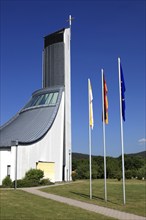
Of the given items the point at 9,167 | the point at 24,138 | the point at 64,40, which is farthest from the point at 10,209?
the point at 64,40

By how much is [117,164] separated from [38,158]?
23149 mm

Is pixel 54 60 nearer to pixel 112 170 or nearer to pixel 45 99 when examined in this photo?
pixel 45 99

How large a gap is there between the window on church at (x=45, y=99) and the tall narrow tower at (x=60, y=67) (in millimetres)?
1753

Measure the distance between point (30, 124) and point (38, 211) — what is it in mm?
20590

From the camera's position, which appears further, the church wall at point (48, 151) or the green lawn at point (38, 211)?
the church wall at point (48, 151)

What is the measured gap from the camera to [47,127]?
32031mm

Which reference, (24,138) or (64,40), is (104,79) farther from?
(64,40)

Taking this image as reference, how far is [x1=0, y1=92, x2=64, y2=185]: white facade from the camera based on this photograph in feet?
88.1

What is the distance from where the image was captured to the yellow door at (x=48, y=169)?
100ft

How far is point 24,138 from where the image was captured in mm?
28844

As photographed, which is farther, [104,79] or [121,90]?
[104,79]

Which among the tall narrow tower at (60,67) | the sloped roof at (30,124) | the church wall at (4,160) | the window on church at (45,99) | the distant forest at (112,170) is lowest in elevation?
the distant forest at (112,170)

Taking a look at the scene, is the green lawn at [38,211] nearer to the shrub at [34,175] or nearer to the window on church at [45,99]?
the shrub at [34,175]

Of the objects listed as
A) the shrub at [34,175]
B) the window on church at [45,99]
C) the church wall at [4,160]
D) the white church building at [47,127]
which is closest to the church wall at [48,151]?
the white church building at [47,127]
